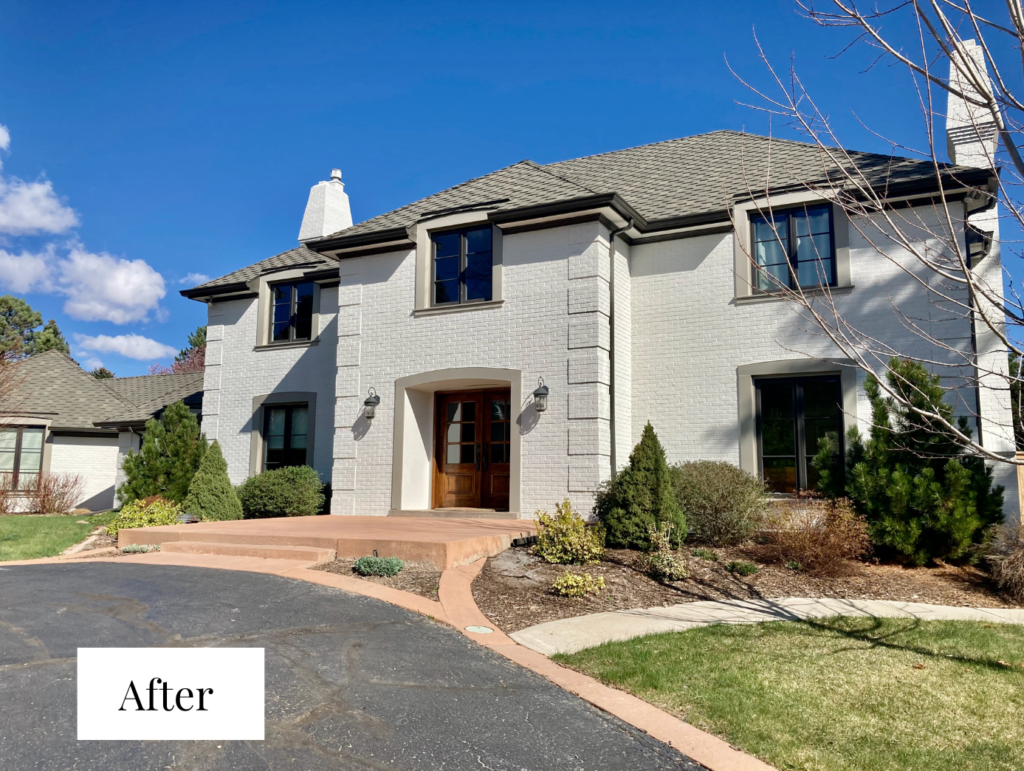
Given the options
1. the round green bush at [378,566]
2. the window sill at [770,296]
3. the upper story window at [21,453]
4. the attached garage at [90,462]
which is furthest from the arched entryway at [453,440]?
the upper story window at [21,453]

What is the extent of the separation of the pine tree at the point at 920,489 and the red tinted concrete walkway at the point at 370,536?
4.46m

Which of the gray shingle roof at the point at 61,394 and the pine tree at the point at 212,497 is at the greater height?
the gray shingle roof at the point at 61,394

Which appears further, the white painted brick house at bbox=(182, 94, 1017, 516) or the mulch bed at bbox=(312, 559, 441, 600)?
the white painted brick house at bbox=(182, 94, 1017, 516)

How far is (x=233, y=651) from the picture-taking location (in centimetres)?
433

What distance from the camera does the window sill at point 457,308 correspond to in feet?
42.5

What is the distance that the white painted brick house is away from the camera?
11.8 meters

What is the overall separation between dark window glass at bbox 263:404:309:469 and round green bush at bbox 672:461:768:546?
31.0 feet

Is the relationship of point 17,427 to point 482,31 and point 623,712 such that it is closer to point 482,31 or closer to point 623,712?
point 482,31

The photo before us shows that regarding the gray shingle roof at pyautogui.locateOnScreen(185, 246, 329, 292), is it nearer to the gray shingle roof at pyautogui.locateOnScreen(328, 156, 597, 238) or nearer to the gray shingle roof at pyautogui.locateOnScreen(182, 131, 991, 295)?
the gray shingle roof at pyautogui.locateOnScreen(182, 131, 991, 295)

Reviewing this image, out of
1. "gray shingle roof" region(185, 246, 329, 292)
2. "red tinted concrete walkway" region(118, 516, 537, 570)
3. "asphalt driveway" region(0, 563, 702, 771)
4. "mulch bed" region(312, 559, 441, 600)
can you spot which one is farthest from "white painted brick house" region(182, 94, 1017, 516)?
"asphalt driveway" region(0, 563, 702, 771)

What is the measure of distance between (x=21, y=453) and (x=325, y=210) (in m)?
12.4

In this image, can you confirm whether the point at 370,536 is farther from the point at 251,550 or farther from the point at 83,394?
the point at 83,394

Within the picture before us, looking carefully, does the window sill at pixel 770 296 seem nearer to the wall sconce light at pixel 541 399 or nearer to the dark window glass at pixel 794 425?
the dark window glass at pixel 794 425

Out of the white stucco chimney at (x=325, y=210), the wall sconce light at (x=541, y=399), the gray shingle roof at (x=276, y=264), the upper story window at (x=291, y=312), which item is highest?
the white stucco chimney at (x=325, y=210)
